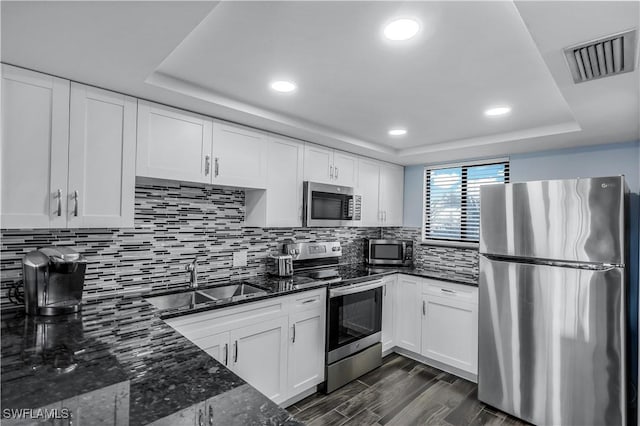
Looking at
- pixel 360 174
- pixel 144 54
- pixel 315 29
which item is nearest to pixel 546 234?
pixel 360 174

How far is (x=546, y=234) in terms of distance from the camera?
91.5 inches

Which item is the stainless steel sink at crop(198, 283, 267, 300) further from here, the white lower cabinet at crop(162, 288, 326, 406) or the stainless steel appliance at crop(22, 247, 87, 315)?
the stainless steel appliance at crop(22, 247, 87, 315)

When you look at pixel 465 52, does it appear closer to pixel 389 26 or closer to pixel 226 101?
pixel 389 26

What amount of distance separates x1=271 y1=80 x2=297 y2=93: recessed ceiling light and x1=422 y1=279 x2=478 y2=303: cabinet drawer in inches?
92.4

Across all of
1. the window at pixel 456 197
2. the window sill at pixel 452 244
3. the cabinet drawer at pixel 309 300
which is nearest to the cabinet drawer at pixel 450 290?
the window sill at pixel 452 244

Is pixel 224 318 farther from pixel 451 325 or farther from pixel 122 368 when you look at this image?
pixel 451 325

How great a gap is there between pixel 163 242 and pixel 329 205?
150cm

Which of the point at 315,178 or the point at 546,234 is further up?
the point at 315,178

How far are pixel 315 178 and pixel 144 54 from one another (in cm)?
184

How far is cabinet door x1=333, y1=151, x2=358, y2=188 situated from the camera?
10.9 feet

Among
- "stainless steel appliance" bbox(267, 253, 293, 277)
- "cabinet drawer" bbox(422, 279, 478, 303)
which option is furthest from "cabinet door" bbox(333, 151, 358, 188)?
"cabinet drawer" bbox(422, 279, 478, 303)

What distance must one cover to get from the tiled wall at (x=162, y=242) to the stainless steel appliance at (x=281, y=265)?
9 centimetres

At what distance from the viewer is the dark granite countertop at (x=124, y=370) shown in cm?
89

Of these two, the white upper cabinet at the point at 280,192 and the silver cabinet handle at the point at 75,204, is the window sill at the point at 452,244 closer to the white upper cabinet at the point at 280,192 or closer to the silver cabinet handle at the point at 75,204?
the white upper cabinet at the point at 280,192
